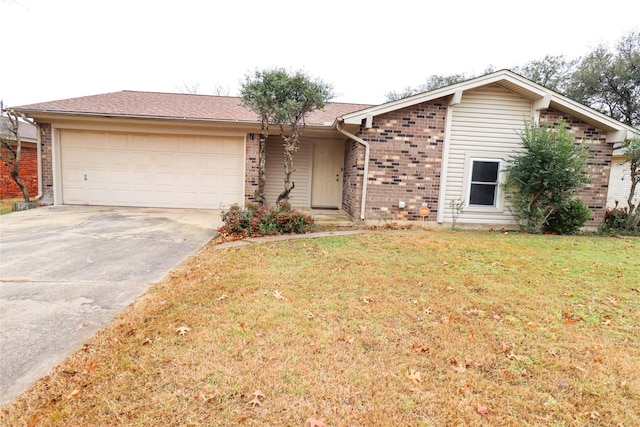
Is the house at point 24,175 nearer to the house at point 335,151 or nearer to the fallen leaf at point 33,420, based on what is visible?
the house at point 335,151

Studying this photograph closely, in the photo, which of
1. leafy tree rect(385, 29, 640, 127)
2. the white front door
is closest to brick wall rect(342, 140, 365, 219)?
the white front door

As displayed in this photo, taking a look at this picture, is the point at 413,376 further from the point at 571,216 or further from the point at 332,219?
the point at 571,216

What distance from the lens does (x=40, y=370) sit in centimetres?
227

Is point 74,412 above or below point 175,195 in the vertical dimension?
below

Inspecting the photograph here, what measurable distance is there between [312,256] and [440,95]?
5081mm

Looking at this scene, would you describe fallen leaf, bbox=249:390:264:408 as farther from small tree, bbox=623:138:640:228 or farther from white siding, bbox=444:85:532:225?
small tree, bbox=623:138:640:228

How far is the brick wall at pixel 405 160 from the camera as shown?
25.8 ft

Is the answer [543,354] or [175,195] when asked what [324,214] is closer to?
[175,195]

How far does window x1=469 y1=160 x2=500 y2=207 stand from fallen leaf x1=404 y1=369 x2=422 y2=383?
690 centimetres

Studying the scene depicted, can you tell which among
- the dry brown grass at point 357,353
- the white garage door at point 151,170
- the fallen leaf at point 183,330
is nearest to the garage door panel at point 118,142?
the white garage door at point 151,170

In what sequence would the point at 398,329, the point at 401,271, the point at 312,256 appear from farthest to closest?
the point at 312,256
the point at 401,271
the point at 398,329

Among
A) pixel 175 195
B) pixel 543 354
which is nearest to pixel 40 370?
pixel 543 354

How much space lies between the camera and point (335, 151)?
35.7 feet

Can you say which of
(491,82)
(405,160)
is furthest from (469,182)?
(491,82)
